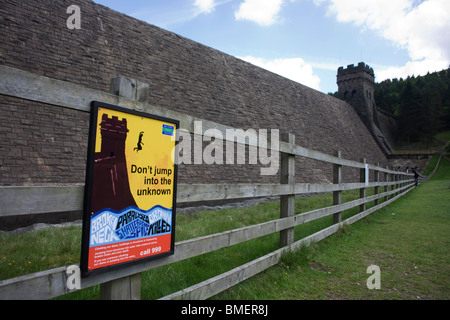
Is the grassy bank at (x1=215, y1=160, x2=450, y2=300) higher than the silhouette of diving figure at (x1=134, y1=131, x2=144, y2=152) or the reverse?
the reverse

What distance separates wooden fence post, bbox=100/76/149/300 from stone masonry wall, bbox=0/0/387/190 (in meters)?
6.88

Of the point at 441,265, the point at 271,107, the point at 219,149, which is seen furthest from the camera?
the point at 271,107

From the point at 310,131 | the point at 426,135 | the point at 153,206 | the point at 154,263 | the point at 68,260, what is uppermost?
the point at 426,135

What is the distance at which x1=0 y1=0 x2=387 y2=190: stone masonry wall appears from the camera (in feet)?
25.8

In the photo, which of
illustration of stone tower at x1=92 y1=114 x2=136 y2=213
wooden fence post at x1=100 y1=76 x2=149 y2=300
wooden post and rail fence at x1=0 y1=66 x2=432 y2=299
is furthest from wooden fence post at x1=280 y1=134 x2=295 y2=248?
illustration of stone tower at x1=92 y1=114 x2=136 y2=213

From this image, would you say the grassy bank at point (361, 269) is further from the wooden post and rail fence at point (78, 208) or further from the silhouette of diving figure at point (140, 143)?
the silhouette of diving figure at point (140, 143)

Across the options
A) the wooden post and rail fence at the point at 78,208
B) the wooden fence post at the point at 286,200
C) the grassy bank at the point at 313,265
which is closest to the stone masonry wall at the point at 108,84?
the grassy bank at the point at 313,265

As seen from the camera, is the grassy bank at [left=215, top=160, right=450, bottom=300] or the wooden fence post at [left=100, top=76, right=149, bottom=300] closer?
the wooden fence post at [left=100, top=76, right=149, bottom=300]

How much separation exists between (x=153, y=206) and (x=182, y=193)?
1.17 feet

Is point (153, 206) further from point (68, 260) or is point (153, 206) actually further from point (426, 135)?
point (426, 135)

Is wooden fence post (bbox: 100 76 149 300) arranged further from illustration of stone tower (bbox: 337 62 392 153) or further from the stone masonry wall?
illustration of stone tower (bbox: 337 62 392 153)
